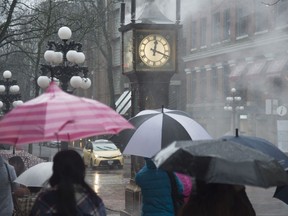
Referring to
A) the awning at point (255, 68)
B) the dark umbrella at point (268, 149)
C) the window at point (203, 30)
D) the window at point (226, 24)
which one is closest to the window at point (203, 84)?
the window at point (203, 30)

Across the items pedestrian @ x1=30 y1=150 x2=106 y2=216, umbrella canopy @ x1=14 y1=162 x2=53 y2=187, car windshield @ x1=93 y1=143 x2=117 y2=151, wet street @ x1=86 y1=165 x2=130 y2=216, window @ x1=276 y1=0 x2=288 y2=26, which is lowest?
wet street @ x1=86 y1=165 x2=130 y2=216

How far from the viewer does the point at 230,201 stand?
3.67 m

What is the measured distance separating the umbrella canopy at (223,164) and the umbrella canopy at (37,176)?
1.43 metres

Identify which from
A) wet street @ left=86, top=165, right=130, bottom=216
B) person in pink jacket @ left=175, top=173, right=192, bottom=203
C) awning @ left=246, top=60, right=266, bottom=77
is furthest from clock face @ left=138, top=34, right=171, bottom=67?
awning @ left=246, top=60, right=266, bottom=77

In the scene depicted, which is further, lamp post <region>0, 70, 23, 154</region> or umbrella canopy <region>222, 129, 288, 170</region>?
lamp post <region>0, 70, 23, 154</region>

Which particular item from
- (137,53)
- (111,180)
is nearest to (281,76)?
(111,180)

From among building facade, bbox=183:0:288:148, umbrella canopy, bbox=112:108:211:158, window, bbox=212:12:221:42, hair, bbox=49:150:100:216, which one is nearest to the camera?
hair, bbox=49:150:100:216

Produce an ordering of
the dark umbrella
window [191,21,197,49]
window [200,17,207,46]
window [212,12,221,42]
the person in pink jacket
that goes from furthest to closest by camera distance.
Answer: window [191,21,197,49], window [200,17,207,46], window [212,12,221,42], the person in pink jacket, the dark umbrella

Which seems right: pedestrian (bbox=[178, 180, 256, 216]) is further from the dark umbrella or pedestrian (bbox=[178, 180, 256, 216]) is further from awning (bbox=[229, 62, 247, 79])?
awning (bbox=[229, 62, 247, 79])

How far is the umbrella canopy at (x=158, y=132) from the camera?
5445 millimetres

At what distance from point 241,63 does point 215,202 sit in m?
22.9

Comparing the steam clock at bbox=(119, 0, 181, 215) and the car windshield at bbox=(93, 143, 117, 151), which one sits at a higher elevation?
the steam clock at bbox=(119, 0, 181, 215)

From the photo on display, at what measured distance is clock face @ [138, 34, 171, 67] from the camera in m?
9.84

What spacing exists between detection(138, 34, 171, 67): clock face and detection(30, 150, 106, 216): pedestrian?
655 cm
